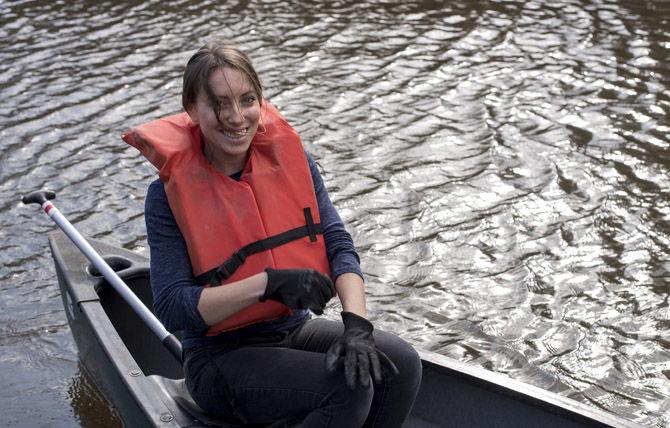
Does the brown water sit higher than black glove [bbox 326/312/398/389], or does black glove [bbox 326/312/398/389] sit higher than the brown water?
black glove [bbox 326/312/398/389]

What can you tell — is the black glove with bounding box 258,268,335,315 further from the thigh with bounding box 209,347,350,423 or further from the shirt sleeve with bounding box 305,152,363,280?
the shirt sleeve with bounding box 305,152,363,280

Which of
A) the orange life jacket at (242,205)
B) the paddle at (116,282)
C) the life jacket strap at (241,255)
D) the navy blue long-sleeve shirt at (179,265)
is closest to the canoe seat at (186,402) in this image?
the paddle at (116,282)

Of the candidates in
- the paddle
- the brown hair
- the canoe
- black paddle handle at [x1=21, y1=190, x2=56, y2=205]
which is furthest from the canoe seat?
black paddle handle at [x1=21, y1=190, x2=56, y2=205]

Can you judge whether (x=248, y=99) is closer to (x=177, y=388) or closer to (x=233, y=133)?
(x=233, y=133)

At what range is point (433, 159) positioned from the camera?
6332 millimetres

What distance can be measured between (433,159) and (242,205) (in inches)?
143

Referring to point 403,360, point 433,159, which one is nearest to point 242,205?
point 403,360

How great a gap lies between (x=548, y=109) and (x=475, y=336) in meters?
3.05

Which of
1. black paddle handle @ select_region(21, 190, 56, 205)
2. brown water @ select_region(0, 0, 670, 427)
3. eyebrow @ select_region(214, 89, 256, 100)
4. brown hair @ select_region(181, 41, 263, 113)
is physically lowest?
brown water @ select_region(0, 0, 670, 427)

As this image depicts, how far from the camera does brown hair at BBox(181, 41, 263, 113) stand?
2.69 m

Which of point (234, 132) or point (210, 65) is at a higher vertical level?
point (210, 65)

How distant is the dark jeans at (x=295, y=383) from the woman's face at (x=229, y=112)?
0.58 metres

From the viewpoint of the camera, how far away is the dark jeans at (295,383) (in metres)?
2.63

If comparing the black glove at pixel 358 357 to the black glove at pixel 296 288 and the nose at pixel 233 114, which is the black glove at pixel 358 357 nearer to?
the black glove at pixel 296 288
